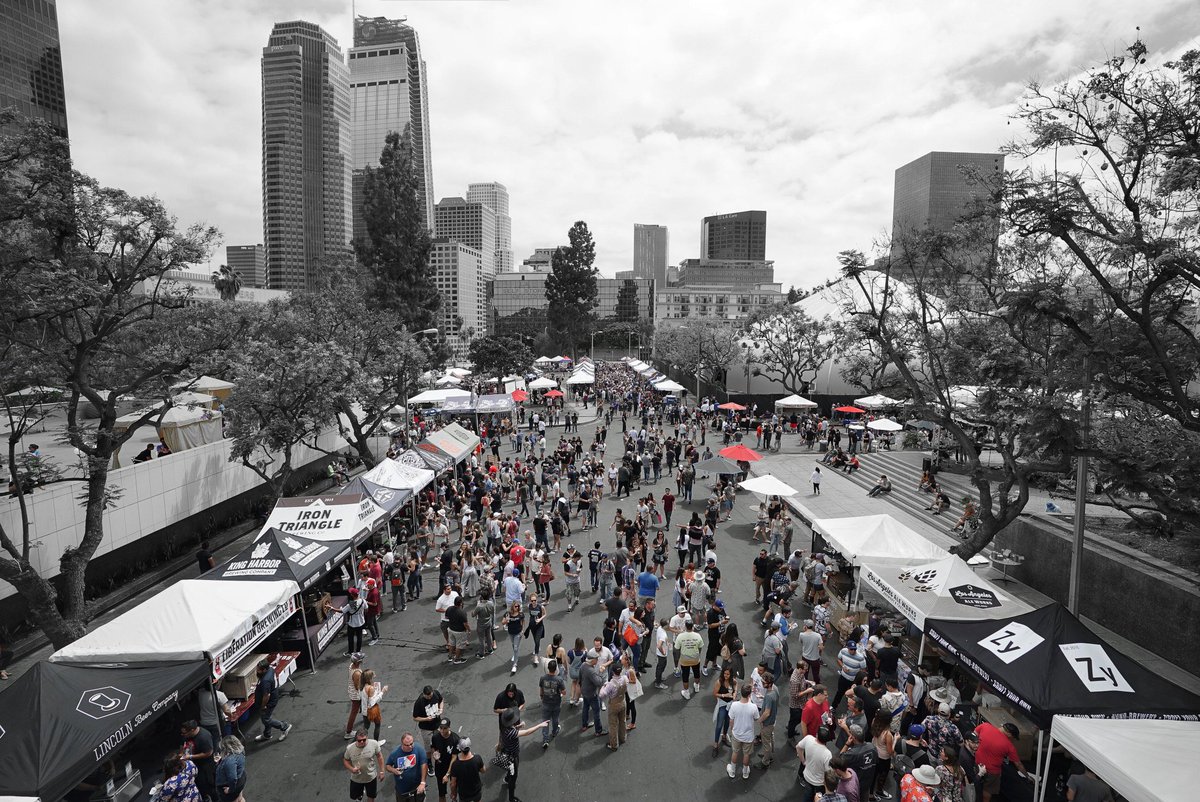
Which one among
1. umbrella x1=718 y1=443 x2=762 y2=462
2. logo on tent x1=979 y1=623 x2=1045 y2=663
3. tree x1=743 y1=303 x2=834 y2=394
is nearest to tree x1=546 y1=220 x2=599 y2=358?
tree x1=743 y1=303 x2=834 y2=394

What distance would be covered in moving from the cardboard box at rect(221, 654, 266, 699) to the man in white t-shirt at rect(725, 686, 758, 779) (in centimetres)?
714

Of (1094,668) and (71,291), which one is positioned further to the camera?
(71,291)

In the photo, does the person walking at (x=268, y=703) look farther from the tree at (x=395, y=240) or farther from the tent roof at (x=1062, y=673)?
the tree at (x=395, y=240)

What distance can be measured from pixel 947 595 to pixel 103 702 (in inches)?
445

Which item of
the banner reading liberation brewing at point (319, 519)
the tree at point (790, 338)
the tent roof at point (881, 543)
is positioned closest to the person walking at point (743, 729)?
the tent roof at point (881, 543)

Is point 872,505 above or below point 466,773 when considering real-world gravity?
below

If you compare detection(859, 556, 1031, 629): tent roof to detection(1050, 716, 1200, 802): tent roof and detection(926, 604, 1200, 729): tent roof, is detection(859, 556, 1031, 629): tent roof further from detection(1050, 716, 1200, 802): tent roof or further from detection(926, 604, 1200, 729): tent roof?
detection(1050, 716, 1200, 802): tent roof

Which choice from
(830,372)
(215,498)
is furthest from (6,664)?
(830,372)

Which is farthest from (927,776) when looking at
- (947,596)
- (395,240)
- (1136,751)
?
(395,240)

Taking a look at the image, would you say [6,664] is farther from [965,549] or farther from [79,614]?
[965,549]

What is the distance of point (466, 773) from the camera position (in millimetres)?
6379

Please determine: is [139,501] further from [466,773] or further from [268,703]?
[466,773]

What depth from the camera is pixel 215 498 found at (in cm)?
1819

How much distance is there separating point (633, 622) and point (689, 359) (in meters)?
49.4
